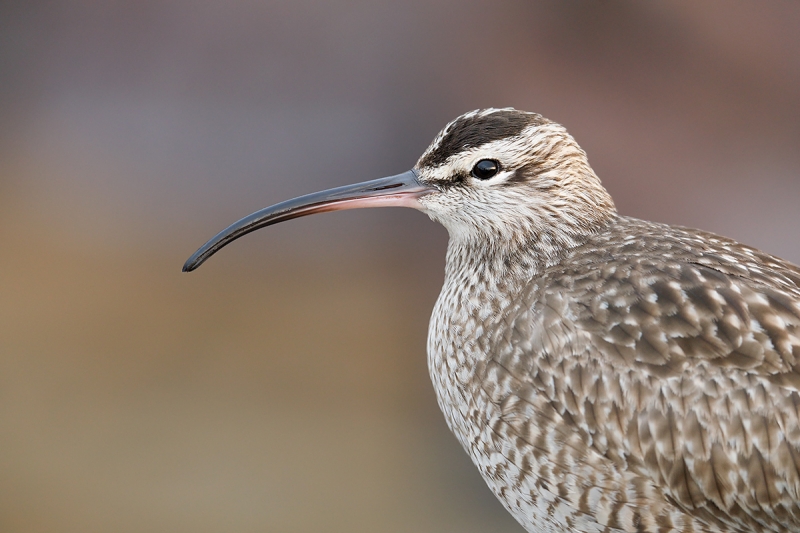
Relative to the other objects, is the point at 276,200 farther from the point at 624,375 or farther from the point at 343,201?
the point at 624,375

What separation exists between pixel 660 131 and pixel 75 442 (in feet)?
14.5

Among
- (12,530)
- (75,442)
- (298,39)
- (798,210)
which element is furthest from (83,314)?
(798,210)

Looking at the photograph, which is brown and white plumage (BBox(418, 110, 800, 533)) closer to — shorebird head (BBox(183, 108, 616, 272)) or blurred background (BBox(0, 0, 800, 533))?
shorebird head (BBox(183, 108, 616, 272))

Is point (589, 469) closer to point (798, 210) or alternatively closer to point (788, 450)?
point (788, 450)

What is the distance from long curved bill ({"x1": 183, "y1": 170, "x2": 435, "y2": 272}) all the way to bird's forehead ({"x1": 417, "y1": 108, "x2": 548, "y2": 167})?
7 cm

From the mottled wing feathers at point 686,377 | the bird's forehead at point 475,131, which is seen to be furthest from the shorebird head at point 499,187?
the mottled wing feathers at point 686,377

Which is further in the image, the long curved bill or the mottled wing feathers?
the long curved bill

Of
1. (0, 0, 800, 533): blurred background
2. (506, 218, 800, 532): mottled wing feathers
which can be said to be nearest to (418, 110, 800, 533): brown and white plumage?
(506, 218, 800, 532): mottled wing feathers

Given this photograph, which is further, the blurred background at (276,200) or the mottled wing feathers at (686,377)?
the blurred background at (276,200)

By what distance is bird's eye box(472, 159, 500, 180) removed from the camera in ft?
6.95

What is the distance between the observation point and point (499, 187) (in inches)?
84.8

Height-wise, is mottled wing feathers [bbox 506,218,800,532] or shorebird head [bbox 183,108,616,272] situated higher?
shorebird head [bbox 183,108,616,272]

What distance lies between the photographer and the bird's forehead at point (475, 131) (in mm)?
2092

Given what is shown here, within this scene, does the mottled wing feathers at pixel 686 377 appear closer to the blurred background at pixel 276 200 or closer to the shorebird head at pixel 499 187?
the shorebird head at pixel 499 187
